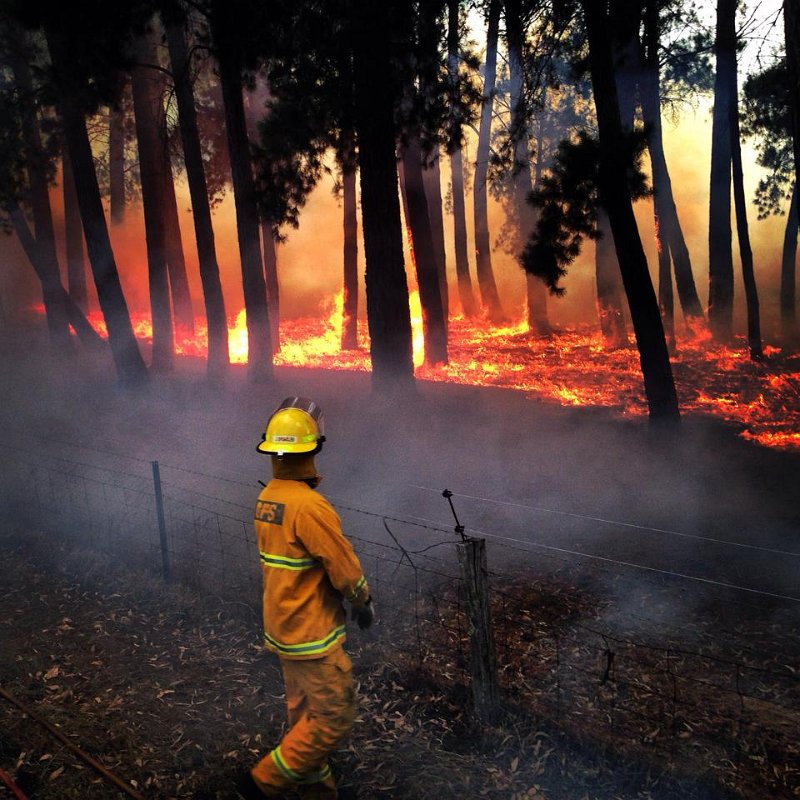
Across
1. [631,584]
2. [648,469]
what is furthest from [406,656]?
[648,469]

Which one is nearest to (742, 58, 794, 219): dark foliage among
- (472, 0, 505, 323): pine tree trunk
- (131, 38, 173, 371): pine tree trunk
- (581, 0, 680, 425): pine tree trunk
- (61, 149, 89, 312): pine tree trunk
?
(472, 0, 505, 323): pine tree trunk

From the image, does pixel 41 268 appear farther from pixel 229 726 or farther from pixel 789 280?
pixel 789 280

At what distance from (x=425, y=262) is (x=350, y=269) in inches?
224

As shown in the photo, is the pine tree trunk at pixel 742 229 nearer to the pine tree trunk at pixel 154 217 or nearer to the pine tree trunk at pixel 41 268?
the pine tree trunk at pixel 154 217

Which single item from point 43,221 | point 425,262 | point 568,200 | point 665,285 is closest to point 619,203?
point 568,200

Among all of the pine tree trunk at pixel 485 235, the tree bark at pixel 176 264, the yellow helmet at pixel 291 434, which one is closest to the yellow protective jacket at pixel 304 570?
the yellow helmet at pixel 291 434

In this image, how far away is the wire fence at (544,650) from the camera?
490 cm

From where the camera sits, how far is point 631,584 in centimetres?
757

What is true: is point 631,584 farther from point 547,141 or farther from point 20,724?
point 547,141

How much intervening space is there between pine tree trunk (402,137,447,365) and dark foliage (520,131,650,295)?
6.47 meters

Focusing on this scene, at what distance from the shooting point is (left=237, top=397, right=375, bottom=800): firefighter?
13.3 feet

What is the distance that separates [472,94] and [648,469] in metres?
7.51

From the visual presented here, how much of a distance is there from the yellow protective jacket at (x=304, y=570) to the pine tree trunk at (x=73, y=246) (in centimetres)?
2259

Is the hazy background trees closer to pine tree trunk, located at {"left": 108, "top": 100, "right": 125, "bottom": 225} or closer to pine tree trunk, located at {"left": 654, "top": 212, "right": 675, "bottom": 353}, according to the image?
pine tree trunk, located at {"left": 654, "top": 212, "right": 675, "bottom": 353}
